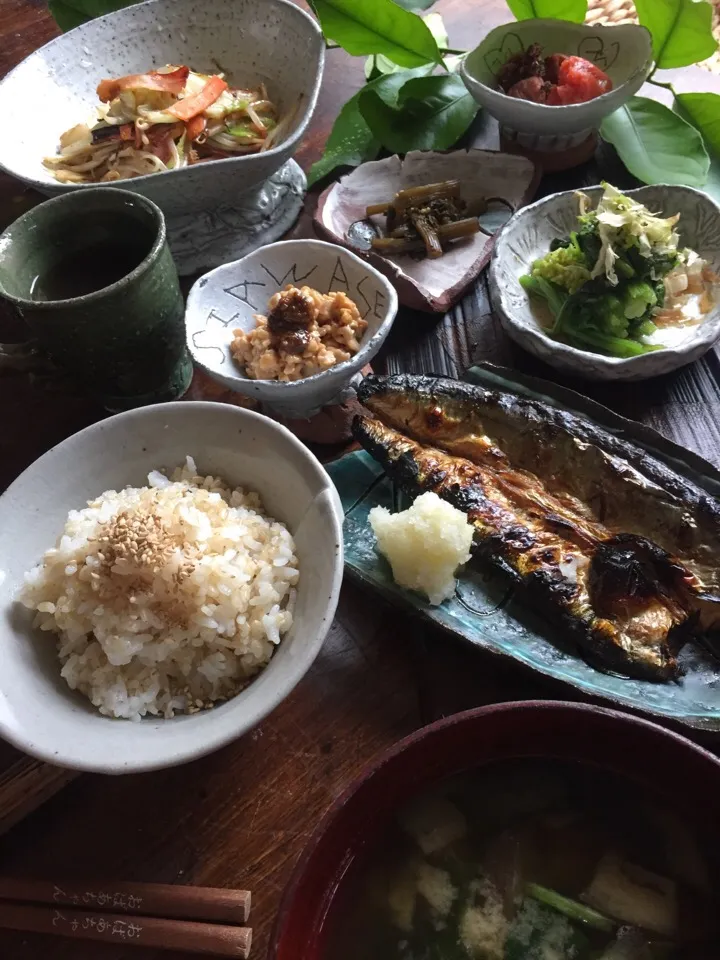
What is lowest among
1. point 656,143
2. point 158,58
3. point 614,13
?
point 656,143

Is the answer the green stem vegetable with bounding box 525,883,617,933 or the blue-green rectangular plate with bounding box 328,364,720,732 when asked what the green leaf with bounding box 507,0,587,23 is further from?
the green stem vegetable with bounding box 525,883,617,933

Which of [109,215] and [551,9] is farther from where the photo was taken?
[551,9]

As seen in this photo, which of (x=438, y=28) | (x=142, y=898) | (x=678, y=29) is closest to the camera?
(x=142, y=898)

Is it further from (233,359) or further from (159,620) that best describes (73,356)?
(159,620)

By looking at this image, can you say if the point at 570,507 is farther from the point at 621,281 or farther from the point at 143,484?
the point at 143,484

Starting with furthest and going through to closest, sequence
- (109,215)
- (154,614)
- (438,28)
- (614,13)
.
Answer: (614,13) → (438,28) → (109,215) → (154,614)

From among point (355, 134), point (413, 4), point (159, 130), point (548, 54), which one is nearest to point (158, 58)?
point (159, 130)

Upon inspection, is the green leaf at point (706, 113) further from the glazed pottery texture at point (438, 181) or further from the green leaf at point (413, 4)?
the green leaf at point (413, 4)
